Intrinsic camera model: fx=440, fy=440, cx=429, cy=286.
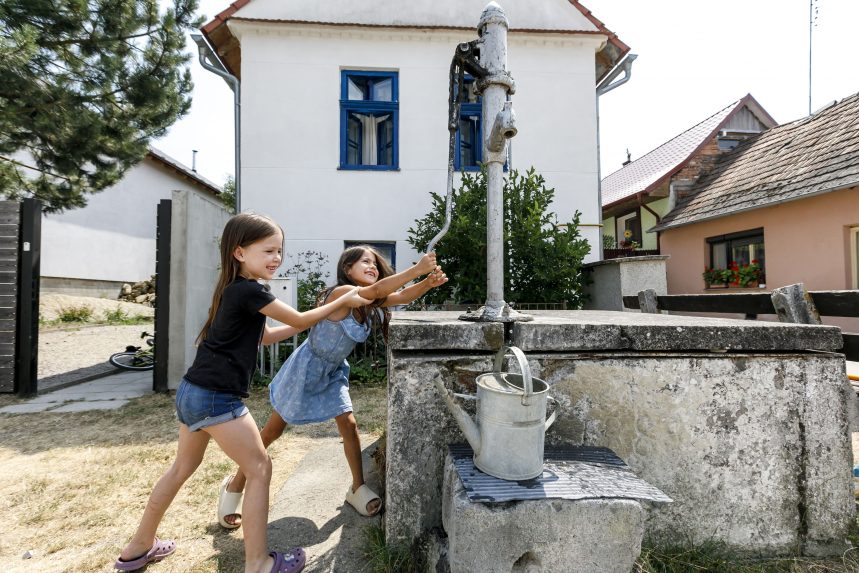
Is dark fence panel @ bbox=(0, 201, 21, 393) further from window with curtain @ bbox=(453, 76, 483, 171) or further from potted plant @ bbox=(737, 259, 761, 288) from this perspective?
potted plant @ bbox=(737, 259, 761, 288)

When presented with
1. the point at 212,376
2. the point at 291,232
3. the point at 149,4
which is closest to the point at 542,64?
the point at 291,232

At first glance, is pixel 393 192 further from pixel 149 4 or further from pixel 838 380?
pixel 838 380

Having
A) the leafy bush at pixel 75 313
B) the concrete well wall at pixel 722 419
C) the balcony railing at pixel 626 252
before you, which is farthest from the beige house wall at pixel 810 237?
the leafy bush at pixel 75 313

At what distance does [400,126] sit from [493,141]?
611 cm

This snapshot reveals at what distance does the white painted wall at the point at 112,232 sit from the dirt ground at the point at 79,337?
63.9 inches

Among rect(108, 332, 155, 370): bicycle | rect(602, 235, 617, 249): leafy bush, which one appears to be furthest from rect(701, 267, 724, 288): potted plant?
rect(108, 332, 155, 370): bicycle

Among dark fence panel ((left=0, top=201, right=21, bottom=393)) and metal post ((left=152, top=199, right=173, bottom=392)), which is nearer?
dark fence panel ((left=0, top=201, right=21, bottom=393))

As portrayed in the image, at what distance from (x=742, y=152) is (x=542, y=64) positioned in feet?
24.4

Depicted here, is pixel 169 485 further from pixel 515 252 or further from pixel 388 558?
pixel 515 252

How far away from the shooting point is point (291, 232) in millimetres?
7352

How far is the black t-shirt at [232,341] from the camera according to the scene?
5.76 ft

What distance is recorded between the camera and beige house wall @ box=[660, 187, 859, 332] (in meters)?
7.44

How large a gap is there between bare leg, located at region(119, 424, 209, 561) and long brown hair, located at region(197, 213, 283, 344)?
42 centimetres

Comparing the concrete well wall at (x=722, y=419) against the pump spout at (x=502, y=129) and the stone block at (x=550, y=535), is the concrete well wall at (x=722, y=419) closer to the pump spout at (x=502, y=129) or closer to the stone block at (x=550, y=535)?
the stone block at (x=550, y=535)
